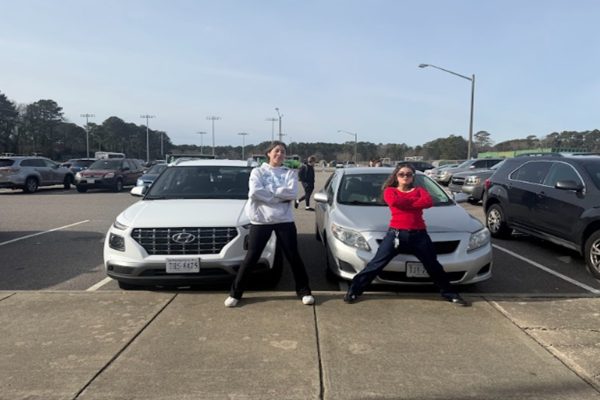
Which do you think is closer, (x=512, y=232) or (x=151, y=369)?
(x=151, y=369)

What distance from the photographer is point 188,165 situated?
7.05 metres

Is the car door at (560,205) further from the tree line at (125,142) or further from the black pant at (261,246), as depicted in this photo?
the tree line at (125,142)

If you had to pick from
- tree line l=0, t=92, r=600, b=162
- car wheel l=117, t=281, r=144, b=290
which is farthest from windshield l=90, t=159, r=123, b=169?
tree line l=0, t=92, r=600, b=162

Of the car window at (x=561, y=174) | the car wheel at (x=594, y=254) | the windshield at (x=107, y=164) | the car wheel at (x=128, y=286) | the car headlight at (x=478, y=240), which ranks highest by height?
the car window at (x=561, y=174)

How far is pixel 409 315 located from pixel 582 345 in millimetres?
1447

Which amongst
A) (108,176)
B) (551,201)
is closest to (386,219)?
(551,201)

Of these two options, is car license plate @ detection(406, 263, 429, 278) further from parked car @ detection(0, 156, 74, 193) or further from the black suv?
parked car @ detection(0, 156, 74, 193)

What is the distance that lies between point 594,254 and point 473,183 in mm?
10492

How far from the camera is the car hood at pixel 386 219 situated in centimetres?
527

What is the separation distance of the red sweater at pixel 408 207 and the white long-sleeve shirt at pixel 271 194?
1017 millimetres

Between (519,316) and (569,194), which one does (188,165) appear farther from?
(569,194)

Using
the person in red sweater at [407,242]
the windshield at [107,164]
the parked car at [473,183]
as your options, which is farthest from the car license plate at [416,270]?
the windshield at [107,164]

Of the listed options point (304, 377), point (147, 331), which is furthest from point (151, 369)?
point (304, 377)

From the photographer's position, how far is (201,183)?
261 inches
